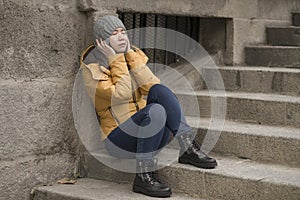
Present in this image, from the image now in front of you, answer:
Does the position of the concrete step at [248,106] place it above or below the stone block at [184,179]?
above

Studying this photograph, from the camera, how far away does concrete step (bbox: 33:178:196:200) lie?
4.53 meters

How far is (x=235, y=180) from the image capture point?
4395 mm

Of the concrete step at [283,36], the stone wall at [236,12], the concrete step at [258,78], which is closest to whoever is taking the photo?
the stone wall at [236,12]

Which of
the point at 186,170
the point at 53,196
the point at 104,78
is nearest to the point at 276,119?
the point at 186,170

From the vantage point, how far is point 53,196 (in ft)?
15.5

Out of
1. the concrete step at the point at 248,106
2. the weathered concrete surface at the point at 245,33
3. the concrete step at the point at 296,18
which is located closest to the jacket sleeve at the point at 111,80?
the concrete step at the point at 248,106

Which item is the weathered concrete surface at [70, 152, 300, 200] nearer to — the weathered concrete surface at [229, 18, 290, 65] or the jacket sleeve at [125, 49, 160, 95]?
the jacket sleeve at [125, 49, 160, 95]

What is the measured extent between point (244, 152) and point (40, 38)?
171cm

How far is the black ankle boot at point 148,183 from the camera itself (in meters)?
4.48

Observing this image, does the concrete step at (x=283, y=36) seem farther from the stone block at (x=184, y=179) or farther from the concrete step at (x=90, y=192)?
the concrete step at (x=90, y=192)

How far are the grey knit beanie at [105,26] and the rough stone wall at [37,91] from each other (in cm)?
32

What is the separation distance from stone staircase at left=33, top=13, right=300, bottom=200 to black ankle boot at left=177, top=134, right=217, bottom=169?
62 mm

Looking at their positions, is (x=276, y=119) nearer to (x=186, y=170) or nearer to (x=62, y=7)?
(x=186, y=170)

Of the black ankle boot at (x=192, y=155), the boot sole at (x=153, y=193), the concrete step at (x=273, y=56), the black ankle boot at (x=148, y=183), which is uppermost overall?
the concrete step at (x=273, y=56)
